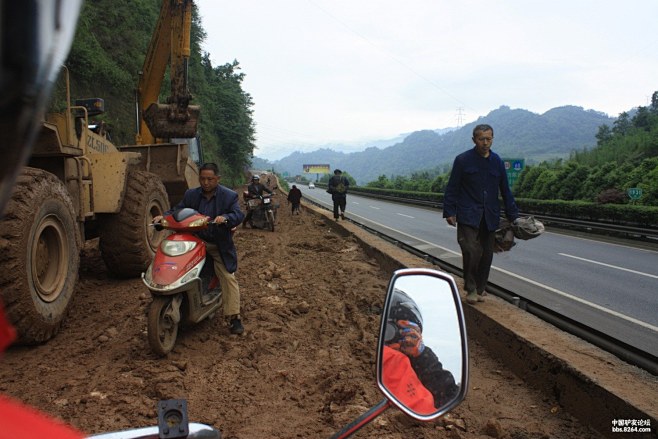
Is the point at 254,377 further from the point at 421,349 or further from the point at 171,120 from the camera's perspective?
the point at 171,120

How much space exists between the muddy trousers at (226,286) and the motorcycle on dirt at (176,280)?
129 millimetres

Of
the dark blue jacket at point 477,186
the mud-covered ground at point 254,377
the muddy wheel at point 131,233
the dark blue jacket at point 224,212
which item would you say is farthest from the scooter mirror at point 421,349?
the muddy wheel at point 131,233

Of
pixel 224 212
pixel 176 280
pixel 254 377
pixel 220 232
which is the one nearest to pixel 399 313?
pixel 254 377

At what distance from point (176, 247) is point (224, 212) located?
23.8 inches

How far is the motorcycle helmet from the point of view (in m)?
1.39

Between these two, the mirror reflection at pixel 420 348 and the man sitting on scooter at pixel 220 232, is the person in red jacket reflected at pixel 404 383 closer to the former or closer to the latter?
the mirror reflection at pixel 420 348

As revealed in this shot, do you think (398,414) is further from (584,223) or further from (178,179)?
(584,223)

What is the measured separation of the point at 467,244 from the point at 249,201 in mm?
8842

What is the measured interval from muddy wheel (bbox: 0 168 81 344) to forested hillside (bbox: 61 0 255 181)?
4.52m

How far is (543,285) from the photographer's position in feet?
24.0

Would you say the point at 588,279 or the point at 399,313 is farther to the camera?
the point at 588,279

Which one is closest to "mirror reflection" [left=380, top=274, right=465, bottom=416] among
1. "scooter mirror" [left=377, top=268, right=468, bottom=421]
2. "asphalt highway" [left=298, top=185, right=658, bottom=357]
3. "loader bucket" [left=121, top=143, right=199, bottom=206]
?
"scooter mirror" [left=377, top=268, right=468, bottom=421]

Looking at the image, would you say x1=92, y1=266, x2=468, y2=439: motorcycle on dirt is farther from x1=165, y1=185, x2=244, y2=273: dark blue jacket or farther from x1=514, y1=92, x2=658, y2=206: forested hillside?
x1=514, y1=92, x2=658, y2=206: forested hillside

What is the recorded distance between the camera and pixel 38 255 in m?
3.89
